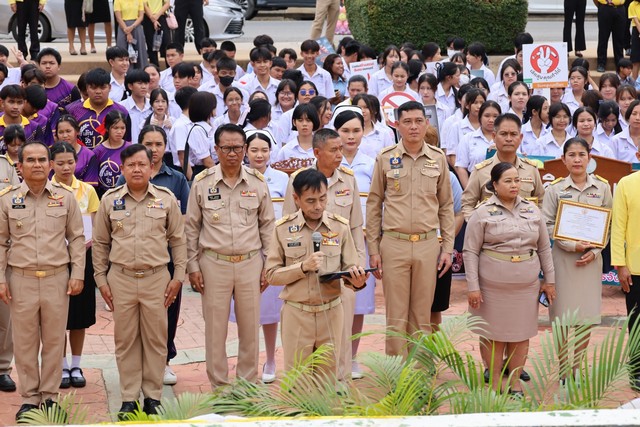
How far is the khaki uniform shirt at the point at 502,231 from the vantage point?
302 inches

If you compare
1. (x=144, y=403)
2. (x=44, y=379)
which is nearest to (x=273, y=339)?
(x=144, y=403)

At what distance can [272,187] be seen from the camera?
8.64 metres

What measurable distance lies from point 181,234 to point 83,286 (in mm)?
781

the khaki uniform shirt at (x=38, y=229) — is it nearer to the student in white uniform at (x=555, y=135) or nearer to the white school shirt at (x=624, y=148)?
the student in white uniform at (x=555, y=135)

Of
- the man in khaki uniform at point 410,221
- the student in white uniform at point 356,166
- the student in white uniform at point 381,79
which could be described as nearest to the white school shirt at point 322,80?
the student in white uniform at point 381,79

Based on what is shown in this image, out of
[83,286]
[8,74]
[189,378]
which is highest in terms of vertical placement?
[8,74]

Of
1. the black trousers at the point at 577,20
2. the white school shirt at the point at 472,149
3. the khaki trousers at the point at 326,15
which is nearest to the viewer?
the white school shirt at the point at 472,149

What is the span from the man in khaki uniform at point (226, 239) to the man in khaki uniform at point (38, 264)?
0.81 meters

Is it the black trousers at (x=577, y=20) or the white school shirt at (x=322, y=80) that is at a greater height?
the black trousers at (x=577, y=20)

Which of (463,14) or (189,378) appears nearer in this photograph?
(189,378)

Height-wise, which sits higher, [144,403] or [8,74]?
[8,74]

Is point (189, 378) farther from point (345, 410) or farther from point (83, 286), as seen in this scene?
point (345, 410)

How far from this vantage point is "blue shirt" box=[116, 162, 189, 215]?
807cm

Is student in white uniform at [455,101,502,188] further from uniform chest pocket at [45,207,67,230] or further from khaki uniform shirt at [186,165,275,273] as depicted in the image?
uniform chest pocket at [45,207,67,230]
